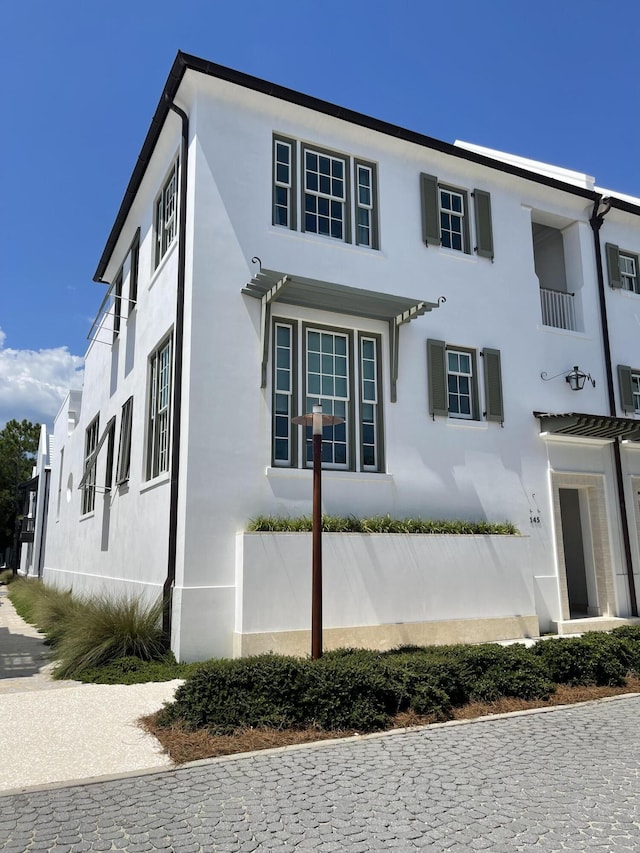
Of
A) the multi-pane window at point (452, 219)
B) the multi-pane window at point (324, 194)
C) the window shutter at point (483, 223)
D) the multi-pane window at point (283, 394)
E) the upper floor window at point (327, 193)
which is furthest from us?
the window shutter at point (483, 223)

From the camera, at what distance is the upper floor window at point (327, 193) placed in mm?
12070

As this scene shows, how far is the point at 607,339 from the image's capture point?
1514cm

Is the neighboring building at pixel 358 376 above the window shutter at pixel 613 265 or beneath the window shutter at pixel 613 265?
beneath

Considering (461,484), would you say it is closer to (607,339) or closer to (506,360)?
(506,360)

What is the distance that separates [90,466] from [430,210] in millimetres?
11447

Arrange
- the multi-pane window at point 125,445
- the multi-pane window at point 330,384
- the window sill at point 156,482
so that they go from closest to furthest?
the window sill at point 156,482 → the multi-pane window at point 330,384 → the multi-pane window at point 125,445

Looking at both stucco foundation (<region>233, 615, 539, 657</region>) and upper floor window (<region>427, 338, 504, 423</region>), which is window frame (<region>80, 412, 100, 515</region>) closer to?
stucco foundation (<region>233, 615, 539, 657</region>)

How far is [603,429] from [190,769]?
1093cm

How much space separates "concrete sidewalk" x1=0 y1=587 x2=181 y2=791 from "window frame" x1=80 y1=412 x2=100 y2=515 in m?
8.78

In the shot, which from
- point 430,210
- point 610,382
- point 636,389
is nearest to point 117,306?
point 430,210

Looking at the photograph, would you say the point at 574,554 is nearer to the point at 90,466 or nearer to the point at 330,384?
the point at 330,384

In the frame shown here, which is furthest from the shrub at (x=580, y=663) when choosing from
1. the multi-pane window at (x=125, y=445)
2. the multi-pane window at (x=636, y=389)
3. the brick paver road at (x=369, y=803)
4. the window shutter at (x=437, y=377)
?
the multi-pane window at (x=125, y=445)

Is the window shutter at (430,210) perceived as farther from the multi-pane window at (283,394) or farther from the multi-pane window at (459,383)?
the multi-pane window at (283,394)

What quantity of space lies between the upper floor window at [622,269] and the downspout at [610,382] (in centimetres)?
32
